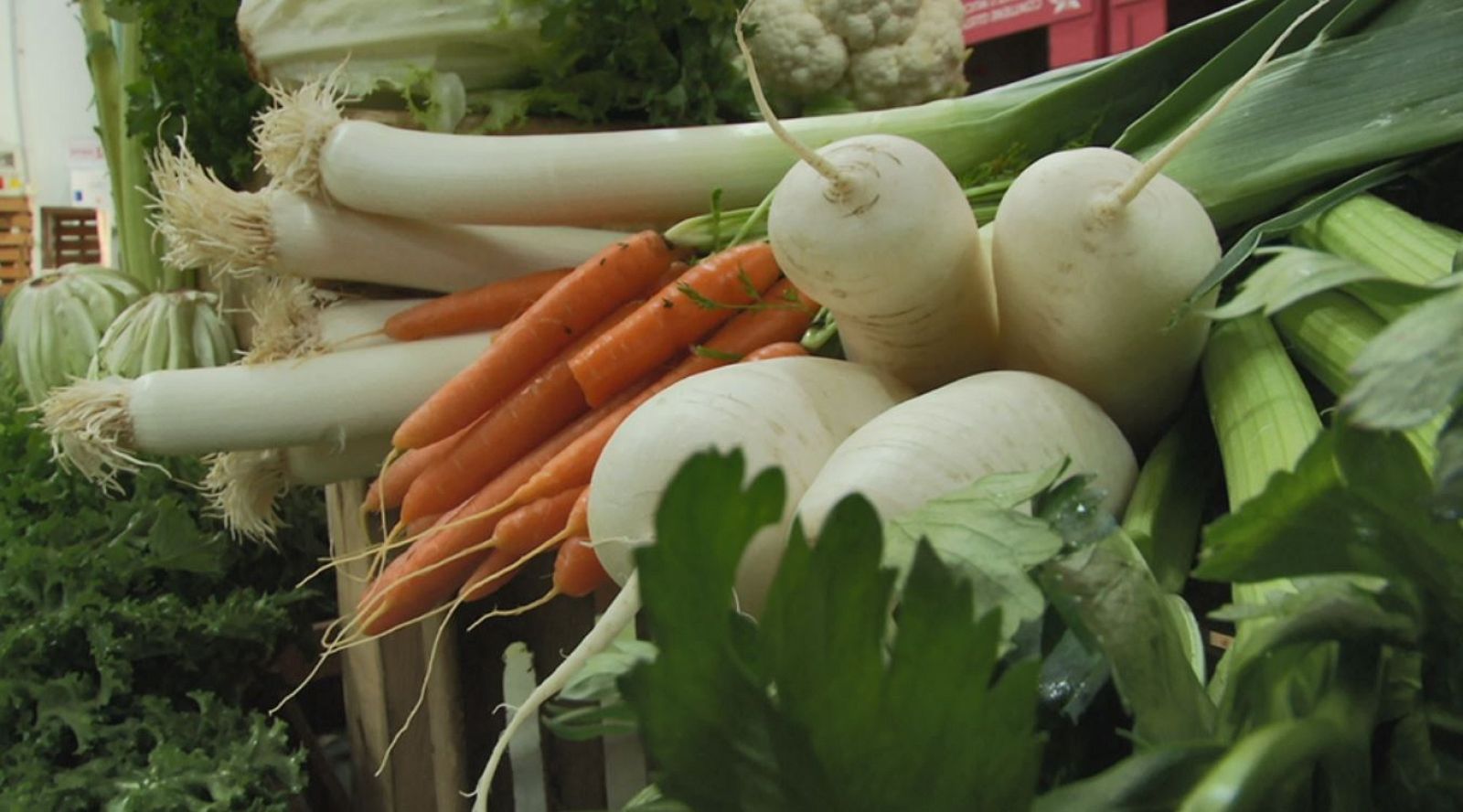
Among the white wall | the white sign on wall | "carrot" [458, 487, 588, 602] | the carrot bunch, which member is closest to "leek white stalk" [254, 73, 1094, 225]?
the carrot bunch

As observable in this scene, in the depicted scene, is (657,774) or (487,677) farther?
(487,677)

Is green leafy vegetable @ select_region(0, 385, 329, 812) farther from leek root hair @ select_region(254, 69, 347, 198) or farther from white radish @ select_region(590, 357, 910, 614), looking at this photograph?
white radish @ select_region(590, 357, 910, 614)

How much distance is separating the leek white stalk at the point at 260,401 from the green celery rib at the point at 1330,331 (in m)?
0.80

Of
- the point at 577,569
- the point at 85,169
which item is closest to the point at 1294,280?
the point at 577,569

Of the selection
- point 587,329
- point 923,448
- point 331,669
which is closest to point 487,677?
point 587,329

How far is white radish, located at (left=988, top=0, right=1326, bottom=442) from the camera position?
0.67 metres

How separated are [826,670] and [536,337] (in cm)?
79

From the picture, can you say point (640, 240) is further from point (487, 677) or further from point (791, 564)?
point (791, 564)

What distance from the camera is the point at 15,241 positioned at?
425cm

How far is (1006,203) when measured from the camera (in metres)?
0.71

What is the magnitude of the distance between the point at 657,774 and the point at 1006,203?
471 millimetres

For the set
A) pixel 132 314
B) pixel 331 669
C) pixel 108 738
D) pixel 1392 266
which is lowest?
pixel 331 669

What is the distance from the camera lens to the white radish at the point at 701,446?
2.15 feet

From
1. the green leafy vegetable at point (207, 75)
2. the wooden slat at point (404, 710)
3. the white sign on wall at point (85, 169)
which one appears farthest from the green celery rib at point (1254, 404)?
the white sign on wall at point (85, 169)
